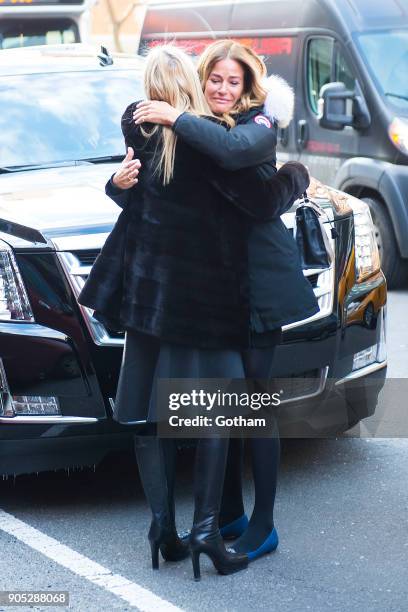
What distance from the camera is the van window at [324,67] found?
10844 mm

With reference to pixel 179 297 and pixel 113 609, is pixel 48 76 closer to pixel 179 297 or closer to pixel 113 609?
pixel 179 297

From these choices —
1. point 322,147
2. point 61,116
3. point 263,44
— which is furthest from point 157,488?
point 263,44

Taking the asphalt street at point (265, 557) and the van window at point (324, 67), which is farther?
the van window at point (324, 67)

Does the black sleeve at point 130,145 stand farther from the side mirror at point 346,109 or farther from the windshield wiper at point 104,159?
the side mirror at point 346,109

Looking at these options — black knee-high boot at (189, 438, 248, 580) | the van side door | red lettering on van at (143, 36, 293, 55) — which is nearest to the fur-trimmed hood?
black knee-high boot at (189, 438, 248, 580)

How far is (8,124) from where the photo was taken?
6.64 metres

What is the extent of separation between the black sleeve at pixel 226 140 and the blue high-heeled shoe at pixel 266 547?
1378mm

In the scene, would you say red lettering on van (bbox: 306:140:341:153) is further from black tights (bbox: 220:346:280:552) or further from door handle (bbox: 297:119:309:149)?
black tights (bbox: 220:346:280:552)

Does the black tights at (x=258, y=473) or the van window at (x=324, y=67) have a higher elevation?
the black tights at (x=258, y=473)

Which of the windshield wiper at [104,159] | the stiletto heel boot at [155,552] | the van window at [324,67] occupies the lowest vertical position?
the van window at [324,67]

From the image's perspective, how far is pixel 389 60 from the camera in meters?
10.6

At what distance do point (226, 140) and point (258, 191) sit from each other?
0.22m

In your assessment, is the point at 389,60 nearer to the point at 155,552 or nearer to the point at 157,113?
the point at 157,113

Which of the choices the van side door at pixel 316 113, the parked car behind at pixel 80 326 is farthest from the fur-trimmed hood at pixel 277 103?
the van side door at pixel 316 113
